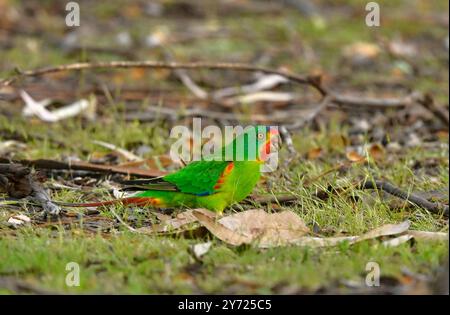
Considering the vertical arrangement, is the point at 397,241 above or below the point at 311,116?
below

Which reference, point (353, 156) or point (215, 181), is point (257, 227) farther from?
point (353, 156)

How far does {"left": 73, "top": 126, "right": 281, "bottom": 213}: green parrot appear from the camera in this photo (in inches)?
147

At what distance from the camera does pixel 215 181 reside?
3742 millimetres

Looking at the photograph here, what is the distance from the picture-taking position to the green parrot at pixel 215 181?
3.73m

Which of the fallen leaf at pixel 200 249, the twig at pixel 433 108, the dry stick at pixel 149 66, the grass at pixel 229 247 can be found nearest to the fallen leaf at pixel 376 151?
the grass at pixel 229 247

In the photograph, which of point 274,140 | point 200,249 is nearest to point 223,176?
point 274,140

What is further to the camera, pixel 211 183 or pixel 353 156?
pixel 353 156

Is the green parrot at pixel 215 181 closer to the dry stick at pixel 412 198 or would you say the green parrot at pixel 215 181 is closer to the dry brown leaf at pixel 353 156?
the dry stick at pixel 412 198

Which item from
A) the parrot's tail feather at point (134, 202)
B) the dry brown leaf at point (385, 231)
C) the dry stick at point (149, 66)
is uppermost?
the dry stick at point (149, 66)

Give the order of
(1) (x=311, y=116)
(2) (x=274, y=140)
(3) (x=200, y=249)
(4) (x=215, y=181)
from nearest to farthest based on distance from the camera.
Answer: (3) (x=200, y=249) < (4) (x=215, y=181) < (2) (x=274, y=140) < (1) (x=311, y=116)

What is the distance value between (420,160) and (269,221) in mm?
1962

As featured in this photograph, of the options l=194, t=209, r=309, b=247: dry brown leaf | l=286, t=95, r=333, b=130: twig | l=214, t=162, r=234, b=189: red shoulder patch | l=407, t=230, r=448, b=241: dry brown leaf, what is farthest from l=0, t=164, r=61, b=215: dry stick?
l=286, t=95, r=333, b=130: twig

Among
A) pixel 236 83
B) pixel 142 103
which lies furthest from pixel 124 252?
pixel 236 83
